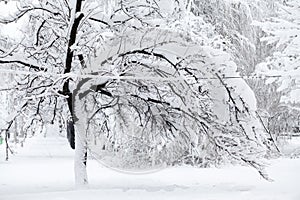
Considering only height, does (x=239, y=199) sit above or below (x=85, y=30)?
below

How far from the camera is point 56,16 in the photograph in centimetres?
952

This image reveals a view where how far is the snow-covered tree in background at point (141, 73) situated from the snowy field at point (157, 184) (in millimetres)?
808

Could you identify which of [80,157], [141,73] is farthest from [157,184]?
[141,73]

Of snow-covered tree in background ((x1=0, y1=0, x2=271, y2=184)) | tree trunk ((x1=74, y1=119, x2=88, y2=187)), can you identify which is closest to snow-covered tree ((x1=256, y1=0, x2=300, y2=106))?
snow-covered tree in background ((x1=0, y1=0, x2=271, y2=184))

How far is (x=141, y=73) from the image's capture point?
897 cm

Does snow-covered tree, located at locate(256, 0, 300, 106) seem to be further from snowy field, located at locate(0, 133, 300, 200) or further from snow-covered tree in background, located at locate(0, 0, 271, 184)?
snowy field, located at locate(0, 133, 300, 200)

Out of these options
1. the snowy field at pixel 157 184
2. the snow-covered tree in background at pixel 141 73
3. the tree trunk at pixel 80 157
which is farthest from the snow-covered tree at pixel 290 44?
Result: the tree trunk at pixel 80 157

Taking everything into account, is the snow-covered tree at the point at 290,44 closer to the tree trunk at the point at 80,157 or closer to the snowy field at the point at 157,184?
the snowy field at the point at 157,184

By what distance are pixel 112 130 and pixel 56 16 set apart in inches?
139

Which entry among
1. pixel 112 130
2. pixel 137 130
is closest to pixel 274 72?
pixel 137 130

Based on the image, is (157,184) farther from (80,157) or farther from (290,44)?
(290,44)

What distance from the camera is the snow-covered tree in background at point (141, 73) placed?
8547 mm

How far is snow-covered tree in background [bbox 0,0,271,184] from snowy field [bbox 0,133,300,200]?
81 cm

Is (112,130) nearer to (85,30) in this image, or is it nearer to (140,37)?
(85,30)
